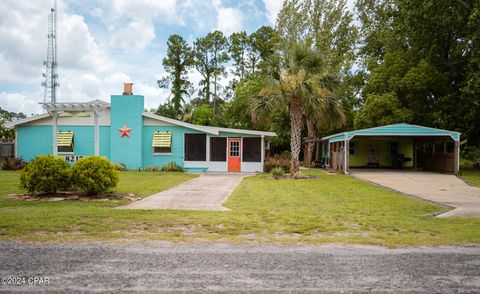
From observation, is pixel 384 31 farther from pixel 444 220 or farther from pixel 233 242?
A: pixel 233 242

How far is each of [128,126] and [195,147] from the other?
395 cm

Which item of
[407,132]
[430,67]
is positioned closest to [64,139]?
[407,132]

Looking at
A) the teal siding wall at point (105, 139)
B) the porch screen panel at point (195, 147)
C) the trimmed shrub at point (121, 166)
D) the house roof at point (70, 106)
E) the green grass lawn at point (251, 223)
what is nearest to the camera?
the green grass lawn at point (251, 223)

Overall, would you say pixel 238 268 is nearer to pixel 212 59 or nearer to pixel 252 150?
pixel 252 150

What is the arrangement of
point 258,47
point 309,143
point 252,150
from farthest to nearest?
point 258,47, point 309,143, point 252,150

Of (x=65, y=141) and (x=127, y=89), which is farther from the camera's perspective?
(x=127, y=89)

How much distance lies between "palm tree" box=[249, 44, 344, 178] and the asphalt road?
518 inches

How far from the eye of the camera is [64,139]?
22500 millimetres

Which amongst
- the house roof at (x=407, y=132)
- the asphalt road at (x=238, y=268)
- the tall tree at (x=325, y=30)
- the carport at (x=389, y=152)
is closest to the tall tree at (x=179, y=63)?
the tall tree at (x=325, y=30)

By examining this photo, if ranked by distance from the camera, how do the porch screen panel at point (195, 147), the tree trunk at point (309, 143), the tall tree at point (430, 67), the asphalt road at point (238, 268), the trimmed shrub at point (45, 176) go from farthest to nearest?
1. the tree trunk at point (309, 143)
2. the tall tree at point (430, 67)
3. the porch screen panel at point (195, 147)
4. the trimmed shrub at point (45, 176)
5. the asphalt road at point (238, 268)

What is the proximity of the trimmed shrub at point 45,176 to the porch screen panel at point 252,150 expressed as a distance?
12790mm

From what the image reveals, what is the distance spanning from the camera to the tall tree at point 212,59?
147 feet

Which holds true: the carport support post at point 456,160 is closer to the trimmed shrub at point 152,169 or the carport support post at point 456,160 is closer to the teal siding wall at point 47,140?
the trimmed shrub at point 152,169

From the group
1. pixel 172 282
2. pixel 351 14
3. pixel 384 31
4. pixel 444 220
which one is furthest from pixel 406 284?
pixel 351 14
